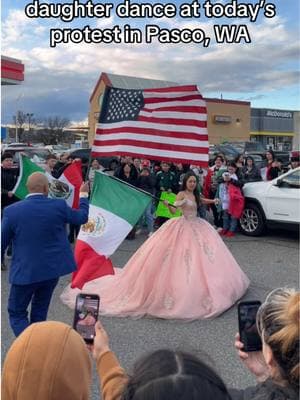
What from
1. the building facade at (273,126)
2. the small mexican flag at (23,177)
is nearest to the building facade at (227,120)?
the building facade at (273,126)

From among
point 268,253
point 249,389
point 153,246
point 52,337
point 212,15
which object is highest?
point 212,15

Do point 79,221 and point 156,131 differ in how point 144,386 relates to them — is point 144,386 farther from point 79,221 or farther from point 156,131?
point 156,131

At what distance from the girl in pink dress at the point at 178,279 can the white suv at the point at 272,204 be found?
4.01m

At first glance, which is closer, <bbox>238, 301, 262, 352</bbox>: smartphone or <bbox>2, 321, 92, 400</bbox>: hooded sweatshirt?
<bbox>2, 321, 92, 400</bbox>: hooded sweatshirt

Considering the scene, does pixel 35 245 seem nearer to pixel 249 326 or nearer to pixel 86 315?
pixel 86 315

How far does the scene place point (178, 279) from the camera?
6020 millimetres

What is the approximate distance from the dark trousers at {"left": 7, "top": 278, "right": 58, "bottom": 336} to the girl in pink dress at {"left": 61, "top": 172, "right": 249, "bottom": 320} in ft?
5.20

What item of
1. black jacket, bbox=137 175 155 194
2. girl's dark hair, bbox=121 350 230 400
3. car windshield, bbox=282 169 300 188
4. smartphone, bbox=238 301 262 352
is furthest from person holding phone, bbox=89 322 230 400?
black jacket, bbox=137 175 155 194

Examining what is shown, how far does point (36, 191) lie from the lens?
4270 millimetres

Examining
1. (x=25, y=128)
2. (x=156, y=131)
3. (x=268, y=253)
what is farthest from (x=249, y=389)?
(x=25, y=128)

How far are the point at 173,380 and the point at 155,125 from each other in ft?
16.9

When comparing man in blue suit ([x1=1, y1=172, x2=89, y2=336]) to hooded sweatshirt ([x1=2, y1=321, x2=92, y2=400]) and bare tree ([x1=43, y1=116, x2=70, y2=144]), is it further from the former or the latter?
bare tree ([x1=43, y1=116, x2=70, y2=144])

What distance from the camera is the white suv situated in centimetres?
1020

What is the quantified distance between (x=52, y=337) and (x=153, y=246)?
184 inches
